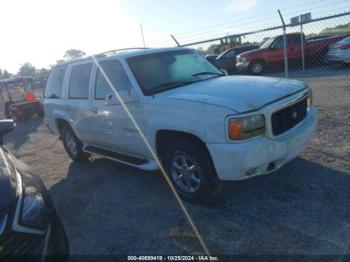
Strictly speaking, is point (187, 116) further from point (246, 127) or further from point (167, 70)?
point (167, 70)

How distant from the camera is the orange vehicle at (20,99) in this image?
45.2 feet

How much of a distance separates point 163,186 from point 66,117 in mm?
2546

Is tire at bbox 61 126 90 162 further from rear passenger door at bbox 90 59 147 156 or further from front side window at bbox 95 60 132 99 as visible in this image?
front side window at bbox 95 60 132 99

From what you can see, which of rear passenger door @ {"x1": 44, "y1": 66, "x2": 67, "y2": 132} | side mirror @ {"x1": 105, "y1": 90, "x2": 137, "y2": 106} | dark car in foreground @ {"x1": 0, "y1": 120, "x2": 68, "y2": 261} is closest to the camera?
dark car in foreground @ {"x1": 0, "y1": 120, "x2": 68, "y2": 261}

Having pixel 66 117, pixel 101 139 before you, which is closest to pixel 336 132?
pixel 101 139

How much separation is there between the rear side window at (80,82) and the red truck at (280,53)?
11.2 metres

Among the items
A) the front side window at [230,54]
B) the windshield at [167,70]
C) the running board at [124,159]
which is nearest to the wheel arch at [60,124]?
the running board at [124,159]

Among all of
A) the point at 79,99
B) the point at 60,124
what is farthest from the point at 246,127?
the point at 60,124

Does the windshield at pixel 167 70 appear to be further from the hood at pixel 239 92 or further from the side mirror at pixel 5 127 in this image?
the side mirror at pixel 5 127

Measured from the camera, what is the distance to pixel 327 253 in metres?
2.88

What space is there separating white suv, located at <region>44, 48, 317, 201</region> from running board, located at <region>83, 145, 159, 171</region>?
2cm

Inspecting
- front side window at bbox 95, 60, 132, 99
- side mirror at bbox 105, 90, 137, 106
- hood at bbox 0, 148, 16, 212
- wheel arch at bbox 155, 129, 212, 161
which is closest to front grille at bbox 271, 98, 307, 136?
wheel arch at bbox 155, 129, 212, 161

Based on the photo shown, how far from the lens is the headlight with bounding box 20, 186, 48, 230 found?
2490 mm

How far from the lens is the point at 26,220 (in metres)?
2.47
